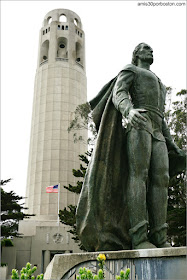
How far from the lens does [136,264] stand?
294cm

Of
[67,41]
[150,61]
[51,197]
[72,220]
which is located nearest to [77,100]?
[67,41]

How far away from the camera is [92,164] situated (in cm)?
379

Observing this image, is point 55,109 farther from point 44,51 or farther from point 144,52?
point 144,52

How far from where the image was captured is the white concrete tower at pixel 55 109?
3178cm

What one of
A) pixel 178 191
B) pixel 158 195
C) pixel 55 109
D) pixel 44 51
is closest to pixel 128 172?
pixel 158 195

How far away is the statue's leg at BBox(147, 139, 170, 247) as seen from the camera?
355 cm

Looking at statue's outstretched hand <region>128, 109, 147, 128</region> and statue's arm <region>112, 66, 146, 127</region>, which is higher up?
statue's arm <region>112, 66, 146, 127</region>

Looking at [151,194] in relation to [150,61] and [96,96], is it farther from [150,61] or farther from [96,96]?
[150,61]

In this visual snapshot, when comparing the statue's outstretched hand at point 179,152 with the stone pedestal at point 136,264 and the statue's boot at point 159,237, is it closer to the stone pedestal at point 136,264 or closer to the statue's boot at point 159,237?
the statue's boot at point 159,237

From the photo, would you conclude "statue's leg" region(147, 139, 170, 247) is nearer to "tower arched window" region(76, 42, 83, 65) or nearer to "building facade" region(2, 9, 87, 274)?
"building facade" region(2, 9, 87, 274)

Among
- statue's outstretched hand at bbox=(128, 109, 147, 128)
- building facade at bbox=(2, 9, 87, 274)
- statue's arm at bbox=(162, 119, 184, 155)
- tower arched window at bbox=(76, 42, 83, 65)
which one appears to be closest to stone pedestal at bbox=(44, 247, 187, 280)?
statue's outstretched hand at bbox=(128, 109, 147, 128)

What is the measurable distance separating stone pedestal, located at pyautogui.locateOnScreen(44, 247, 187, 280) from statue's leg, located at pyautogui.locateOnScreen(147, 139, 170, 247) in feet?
2.08

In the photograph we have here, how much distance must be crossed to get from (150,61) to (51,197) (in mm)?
27971

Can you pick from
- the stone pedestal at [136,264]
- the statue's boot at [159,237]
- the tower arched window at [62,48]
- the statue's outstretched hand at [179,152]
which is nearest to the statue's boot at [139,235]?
the statue's boot at [159,237]
